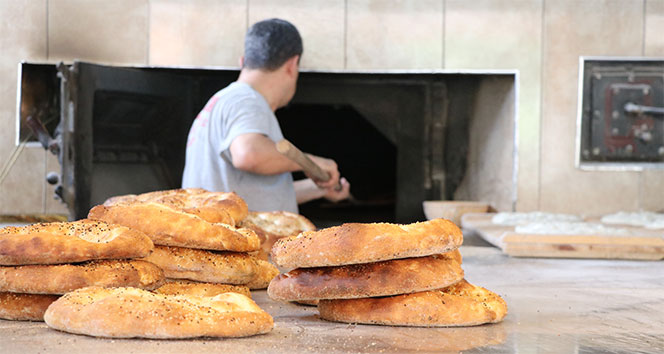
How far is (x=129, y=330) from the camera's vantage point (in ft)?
4.06

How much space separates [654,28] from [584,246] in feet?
8.63

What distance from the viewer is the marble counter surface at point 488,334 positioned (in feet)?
4.00

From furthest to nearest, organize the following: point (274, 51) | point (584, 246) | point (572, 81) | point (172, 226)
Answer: point (572, 81)
point (274, 51)
point (584, 246)
point (172, 226)

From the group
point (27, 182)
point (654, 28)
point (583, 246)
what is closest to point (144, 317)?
point (583, 246)

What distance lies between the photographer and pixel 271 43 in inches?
133

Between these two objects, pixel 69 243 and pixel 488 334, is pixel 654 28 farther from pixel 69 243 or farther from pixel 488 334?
pixel 69 243

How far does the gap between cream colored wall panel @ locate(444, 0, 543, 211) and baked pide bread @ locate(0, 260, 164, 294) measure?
12.1 ft

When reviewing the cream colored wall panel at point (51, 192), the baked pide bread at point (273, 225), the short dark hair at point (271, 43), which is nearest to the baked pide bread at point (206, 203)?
the baked pide bread at point (273, 225)

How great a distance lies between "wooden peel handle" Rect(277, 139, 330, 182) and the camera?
265cm

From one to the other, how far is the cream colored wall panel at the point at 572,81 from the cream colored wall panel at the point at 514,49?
7cm

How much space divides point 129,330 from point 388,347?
43 centimetres

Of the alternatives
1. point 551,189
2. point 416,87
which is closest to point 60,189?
point 416,87

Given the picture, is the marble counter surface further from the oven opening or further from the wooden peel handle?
the oven opening

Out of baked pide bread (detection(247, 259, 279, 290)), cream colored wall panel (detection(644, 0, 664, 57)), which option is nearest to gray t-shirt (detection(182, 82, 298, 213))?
baked pide bread (detection(247, 259, 279, 290))
